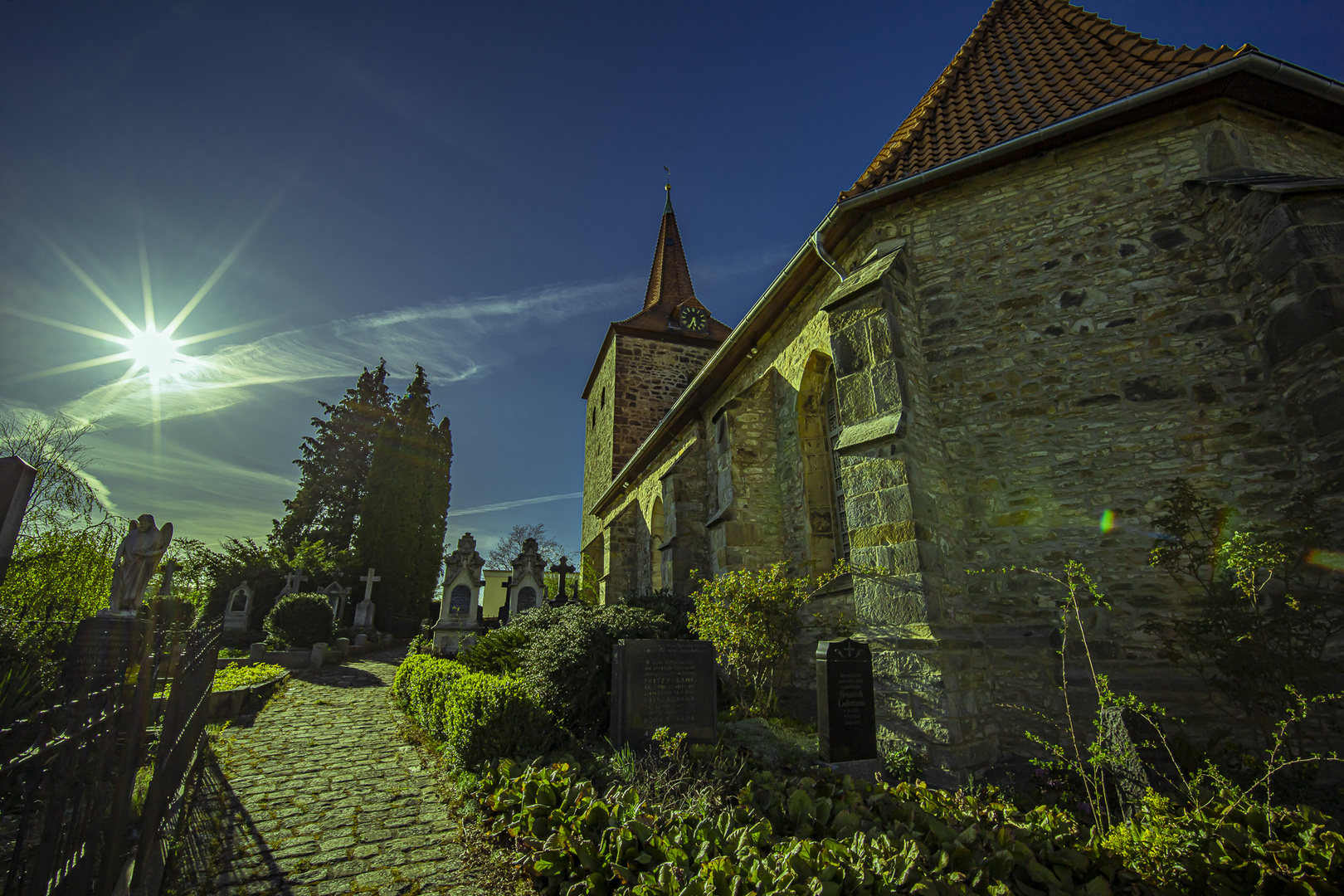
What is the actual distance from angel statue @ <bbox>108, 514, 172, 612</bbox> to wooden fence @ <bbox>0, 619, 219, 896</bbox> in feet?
12.0

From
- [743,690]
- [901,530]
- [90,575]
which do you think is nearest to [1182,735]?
[901,530]

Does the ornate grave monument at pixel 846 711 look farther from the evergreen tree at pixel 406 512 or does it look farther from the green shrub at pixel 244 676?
the evergreen tree at pixel 406 512

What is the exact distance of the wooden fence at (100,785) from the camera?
199 cm

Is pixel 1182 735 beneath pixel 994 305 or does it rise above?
beneath

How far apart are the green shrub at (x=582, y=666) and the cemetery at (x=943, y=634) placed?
4 cm

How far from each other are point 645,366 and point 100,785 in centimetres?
1981

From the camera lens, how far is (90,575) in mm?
10836

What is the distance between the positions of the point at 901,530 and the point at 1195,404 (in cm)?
311

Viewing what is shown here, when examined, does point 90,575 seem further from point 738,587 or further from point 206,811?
point 738,587

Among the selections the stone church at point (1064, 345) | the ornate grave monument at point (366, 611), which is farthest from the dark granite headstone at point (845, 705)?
the ornate grave monument at point (366, 611)

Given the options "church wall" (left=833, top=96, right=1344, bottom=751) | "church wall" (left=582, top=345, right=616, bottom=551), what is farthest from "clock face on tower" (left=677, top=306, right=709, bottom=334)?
"church wall" (left=833, top=96, right=1344, bottom=751)

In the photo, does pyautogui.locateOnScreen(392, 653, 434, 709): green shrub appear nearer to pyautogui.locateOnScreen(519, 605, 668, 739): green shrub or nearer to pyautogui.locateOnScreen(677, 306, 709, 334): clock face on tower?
pyautogui.locateOnScreen(519, 605, 668, 739): green shrub

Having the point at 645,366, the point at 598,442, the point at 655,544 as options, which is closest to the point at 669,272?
the point at 645,366

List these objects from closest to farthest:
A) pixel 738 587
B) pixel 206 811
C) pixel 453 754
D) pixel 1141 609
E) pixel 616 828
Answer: pixel 616 828 → pixel 206 811 → pixel 1141 609 → pixel 453 754 → pixel 738 587
